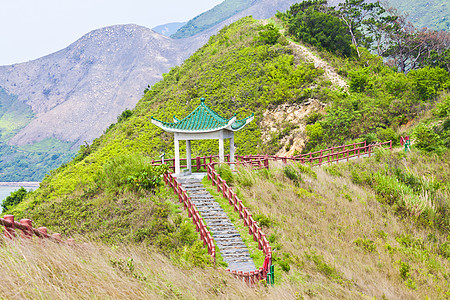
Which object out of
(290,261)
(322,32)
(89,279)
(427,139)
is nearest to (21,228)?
(89,279)

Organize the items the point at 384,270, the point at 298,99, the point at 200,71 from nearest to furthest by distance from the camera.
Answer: the point at 384,270 → the point at 298,99 → the point at 200,71

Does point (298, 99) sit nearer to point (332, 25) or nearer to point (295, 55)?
point (295, 55)

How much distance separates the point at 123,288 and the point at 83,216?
11904 mm

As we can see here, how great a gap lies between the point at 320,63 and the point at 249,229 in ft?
111

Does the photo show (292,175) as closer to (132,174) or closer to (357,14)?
(132,174)

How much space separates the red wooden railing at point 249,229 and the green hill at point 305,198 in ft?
1.66

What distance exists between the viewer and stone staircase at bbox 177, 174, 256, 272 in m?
12.4

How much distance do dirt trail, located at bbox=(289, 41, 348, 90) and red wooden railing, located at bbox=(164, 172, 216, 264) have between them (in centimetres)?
2760

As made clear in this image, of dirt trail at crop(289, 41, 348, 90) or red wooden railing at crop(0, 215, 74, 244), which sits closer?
red wooden railing at crop(0, 215, 74, 244)

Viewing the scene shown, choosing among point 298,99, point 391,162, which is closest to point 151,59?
point 298,99

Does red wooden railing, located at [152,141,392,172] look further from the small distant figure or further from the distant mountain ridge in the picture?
the distant mountain ridge

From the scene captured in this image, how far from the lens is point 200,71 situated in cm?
5047

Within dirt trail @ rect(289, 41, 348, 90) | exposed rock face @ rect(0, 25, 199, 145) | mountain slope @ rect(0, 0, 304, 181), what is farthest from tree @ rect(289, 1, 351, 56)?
exposed rock face @ rect(0, 25, 199, 145)

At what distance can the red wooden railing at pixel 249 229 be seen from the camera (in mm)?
10486
